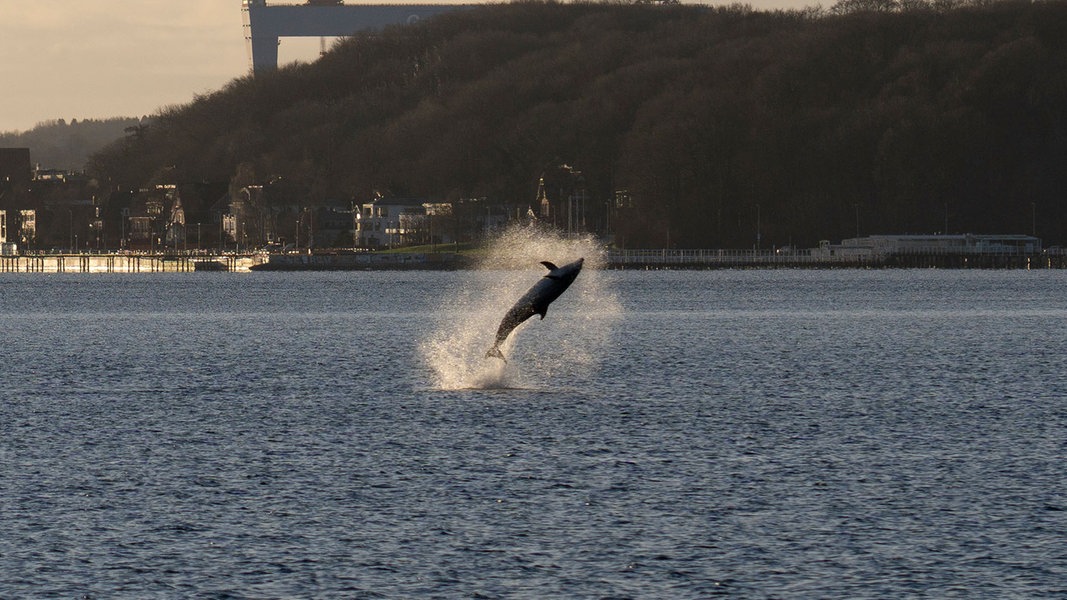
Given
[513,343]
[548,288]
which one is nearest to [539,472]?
[548,288]

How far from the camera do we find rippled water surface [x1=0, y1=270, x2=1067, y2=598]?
3525cm

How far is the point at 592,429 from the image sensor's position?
5603 centimetres

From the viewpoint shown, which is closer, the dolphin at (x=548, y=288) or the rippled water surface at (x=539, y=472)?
the rippled water surface at (x=539, y=472)

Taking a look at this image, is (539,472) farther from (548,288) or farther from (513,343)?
(513,343)

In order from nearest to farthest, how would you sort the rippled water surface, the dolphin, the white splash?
the rippled water surface
the dolphin
the white splash

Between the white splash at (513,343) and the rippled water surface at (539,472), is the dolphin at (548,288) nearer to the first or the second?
the rippled water surface at (539,472)

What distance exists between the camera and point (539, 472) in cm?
4684

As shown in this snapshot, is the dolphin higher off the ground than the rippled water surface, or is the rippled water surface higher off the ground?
the dolphin

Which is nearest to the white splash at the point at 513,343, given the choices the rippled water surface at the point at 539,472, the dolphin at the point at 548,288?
the rippled water surface at the point at 539,472

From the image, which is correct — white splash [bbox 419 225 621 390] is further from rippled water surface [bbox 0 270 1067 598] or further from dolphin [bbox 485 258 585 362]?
dolphin [bbox 485 258 585 362]

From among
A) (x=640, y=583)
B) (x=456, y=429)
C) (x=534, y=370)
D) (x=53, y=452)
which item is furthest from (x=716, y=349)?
(x=640, y=583)

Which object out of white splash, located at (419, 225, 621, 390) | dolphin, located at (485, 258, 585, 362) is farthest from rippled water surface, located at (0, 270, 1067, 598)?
dolphin, located at (485, 258, 585, 362)

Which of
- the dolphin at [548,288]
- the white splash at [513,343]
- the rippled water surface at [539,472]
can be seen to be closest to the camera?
the rippled water surface at [539,472]

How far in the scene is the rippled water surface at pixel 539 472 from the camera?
3525 cm
